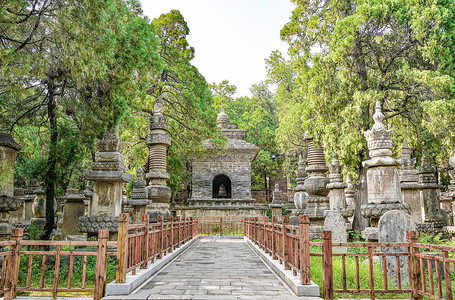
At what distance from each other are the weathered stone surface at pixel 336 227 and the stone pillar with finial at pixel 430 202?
420 centimetres

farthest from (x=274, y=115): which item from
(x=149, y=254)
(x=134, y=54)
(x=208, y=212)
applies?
(x=149, y=254)

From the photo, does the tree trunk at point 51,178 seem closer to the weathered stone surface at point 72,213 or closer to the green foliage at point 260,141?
the weathered stone surface at point 72,213

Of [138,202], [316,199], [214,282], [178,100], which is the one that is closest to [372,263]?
[214,282]

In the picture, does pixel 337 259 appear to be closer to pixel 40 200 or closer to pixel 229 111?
pixel 40 200

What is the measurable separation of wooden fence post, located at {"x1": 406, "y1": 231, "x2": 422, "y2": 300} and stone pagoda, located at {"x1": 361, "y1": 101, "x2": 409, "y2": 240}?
224 centimetres

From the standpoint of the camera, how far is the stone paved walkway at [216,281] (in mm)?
5074

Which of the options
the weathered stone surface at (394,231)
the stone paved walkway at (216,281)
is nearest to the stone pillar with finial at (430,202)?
the weathered stone surface at (394,231)

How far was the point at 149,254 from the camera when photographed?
22.7 feet

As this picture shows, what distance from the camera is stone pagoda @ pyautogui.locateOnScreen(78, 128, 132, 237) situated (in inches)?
309

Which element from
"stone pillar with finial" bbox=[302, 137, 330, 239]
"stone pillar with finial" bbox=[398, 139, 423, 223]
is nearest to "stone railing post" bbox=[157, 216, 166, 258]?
"stone pillar with finial" bbox=[302, 137, 330, 239]

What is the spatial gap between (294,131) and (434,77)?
1683 centimetres

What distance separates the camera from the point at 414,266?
16.5ft

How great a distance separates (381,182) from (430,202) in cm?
593

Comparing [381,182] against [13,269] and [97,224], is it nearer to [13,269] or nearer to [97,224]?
[97,224]
